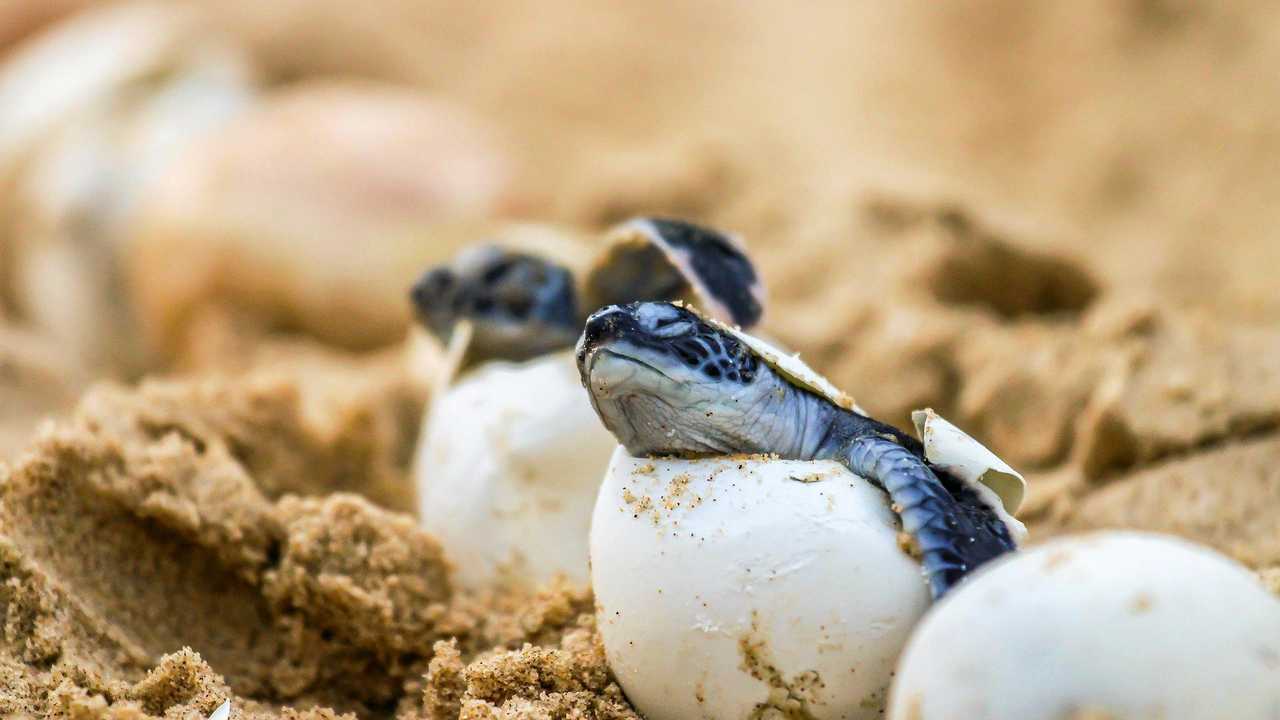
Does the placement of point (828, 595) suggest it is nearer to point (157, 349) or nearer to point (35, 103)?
point (157, 349)

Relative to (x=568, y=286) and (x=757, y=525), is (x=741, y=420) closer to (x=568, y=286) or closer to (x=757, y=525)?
(x=757, y=525)

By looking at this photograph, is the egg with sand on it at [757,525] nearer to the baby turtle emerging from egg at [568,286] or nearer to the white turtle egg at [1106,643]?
the white turtle egg at [1106,643]

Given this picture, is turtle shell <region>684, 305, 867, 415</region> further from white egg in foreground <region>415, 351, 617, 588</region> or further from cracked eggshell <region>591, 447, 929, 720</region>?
white egg in foreground <region>415, 351, 617, 588</region>

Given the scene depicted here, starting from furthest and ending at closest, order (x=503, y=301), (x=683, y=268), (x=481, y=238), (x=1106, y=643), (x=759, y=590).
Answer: (x=481, y=238) → (x=503, y=301) → (x=683, y=268) → (x=759, y=590) → (x=1106, y=643)

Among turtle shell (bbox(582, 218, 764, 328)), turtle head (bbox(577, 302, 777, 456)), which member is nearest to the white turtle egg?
turtle head (bbox(577, 302, 777, 456))

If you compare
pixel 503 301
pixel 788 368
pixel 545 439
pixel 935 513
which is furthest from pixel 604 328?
pixel 503 301

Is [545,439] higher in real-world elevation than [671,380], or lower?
higher

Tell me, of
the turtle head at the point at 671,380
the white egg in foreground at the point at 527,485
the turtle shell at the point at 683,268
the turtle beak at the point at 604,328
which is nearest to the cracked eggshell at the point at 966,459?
the turtle head at the point at 671,380

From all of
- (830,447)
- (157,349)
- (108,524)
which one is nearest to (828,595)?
(830,447)
